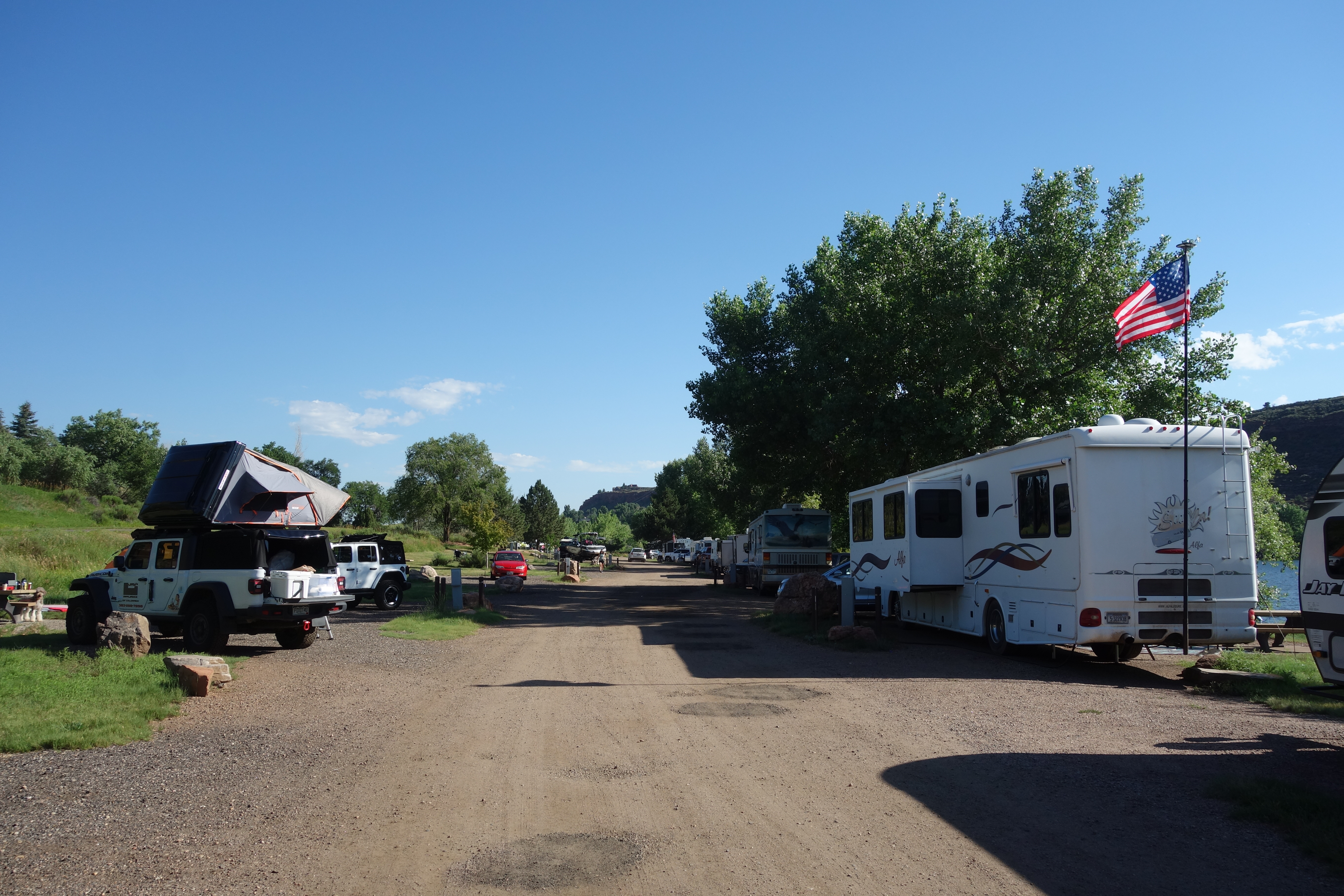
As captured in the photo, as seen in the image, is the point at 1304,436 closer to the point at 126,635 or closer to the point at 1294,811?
the point at 1294,811

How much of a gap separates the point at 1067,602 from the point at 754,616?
11.0 meters

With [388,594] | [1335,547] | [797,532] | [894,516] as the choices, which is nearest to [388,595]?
[388,594]

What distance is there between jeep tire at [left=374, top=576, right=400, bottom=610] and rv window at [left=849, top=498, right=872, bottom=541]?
13603 millimetres

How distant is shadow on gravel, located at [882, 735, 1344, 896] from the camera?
4715 mm

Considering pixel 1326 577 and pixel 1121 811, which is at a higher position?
pixel 1326 577

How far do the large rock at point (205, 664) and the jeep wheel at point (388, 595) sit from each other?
1398 centimetres

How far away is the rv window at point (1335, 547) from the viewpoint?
7.25m

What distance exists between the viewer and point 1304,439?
63.0 meters

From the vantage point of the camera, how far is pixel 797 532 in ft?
96.8


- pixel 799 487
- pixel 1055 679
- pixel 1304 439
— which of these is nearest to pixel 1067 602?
pixel 1055 679

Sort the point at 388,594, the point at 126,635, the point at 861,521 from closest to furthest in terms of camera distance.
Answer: the point at 126,635, the point at 861,521, the point at 388,594

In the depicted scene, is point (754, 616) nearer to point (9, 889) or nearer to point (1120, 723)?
point (1120, 723)

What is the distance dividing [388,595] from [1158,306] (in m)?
20.9

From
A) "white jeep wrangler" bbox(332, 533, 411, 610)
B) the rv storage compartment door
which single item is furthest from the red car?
the rv storage compartment door
